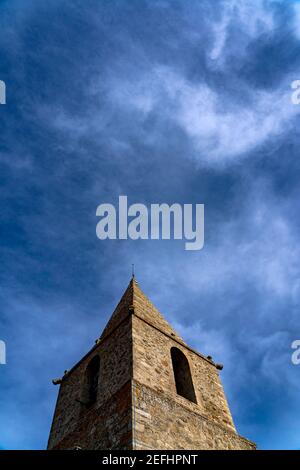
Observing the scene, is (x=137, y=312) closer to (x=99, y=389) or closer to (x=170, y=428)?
(x=99, y=389)

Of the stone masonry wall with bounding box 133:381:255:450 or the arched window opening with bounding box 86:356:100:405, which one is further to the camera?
the arched window opening with bounding box 86:356:100:405

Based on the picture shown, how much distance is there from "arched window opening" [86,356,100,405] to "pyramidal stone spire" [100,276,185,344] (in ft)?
2.76

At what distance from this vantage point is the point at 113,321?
13469 mm

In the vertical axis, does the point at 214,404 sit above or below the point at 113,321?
below

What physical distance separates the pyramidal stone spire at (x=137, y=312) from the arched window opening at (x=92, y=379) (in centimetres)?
84

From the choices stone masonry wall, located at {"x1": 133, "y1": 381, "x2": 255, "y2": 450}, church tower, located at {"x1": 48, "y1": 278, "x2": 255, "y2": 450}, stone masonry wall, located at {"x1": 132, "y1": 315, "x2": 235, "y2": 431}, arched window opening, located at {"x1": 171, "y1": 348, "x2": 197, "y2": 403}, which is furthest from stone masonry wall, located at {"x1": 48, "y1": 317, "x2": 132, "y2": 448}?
arched window opening, located at {"x1": 171, "y1": 348, "x2": 197, "y2": 403}

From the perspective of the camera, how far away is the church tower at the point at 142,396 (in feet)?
26.9

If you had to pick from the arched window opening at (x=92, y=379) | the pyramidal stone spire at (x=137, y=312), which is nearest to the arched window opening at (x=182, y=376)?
the pyramidal stone spire at (x=137, y=312)

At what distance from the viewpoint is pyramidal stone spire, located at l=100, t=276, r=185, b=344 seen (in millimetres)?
12109

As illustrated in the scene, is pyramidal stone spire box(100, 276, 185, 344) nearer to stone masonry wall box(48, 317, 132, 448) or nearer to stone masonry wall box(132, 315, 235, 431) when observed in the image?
stone masonry wall box(132, 315, 235, 431)

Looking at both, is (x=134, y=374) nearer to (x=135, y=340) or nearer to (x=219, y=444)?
(x=135, y=340)

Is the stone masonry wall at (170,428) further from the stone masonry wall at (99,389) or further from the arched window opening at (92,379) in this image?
the arched window opening at (92,379)
